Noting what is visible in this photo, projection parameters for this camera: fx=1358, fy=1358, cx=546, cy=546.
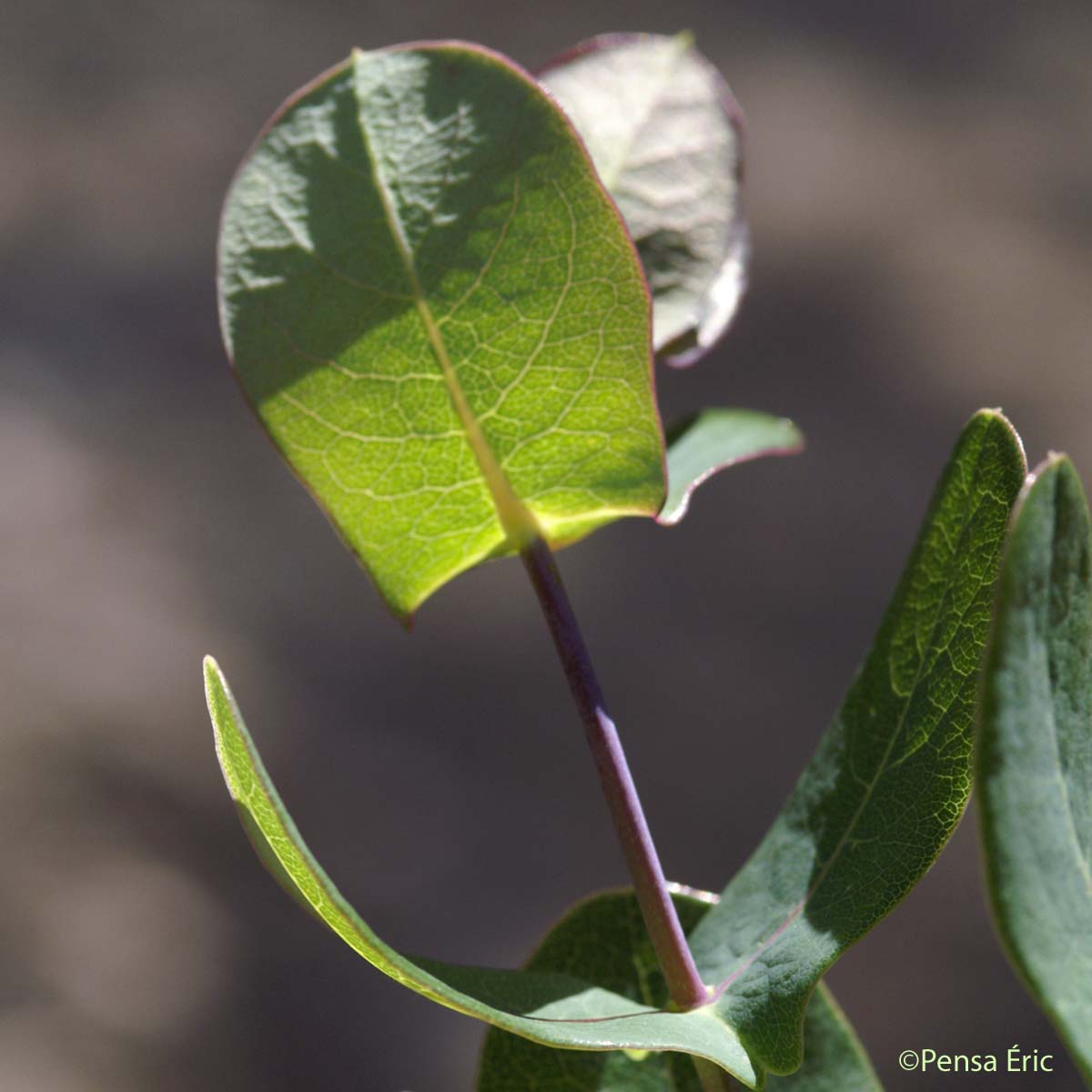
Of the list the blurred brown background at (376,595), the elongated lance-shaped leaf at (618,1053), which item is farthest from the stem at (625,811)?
the blurred brown background at (376,595)

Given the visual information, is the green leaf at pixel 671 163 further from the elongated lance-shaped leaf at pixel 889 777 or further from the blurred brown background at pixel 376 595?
the blurred brown background at pixel 376 595

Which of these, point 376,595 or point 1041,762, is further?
point 376,595

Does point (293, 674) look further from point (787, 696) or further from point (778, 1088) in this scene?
point (778, 1088)

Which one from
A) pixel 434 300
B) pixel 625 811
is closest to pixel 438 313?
pixel 434 300

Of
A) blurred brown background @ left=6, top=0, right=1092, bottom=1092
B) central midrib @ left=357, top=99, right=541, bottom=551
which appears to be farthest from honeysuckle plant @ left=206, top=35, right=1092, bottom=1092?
blurred brown background @ left=6, top=0, right=1092, bottom=1092

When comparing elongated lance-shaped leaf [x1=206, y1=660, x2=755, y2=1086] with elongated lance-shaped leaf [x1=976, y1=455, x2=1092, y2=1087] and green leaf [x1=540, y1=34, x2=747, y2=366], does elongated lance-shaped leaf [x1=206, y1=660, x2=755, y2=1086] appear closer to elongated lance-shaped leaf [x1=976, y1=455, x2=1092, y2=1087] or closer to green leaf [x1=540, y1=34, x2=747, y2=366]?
elongated lance-shaped leaf [x1=976, y1=455, x2=1092, y2=1087]

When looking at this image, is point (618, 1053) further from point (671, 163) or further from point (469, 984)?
point (671, 163)
